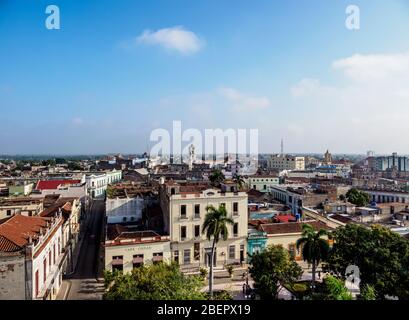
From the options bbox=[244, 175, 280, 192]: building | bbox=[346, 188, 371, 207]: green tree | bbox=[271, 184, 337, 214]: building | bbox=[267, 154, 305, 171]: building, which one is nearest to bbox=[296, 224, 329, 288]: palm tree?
bbox=[271, 184, 337, 214]: building

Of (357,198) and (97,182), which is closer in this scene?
(357,198)

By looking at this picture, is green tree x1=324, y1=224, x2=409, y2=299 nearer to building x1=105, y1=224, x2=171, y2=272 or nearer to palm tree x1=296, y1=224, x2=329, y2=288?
palm tree x1=296, y1=224, x2=329, y2=288

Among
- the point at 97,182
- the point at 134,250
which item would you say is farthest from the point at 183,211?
the point at 97,182

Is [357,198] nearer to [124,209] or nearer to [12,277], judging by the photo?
[124,209]

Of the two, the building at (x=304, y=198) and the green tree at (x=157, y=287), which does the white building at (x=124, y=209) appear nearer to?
the green tree at (x=157, y=287)
